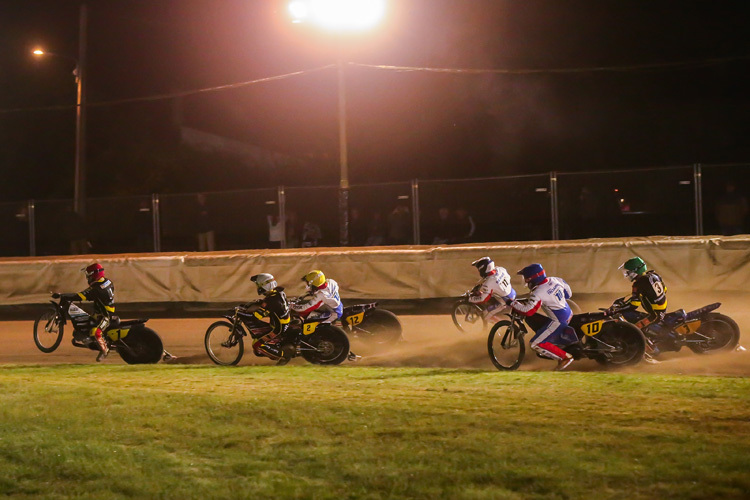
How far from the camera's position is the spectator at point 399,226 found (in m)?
21.7

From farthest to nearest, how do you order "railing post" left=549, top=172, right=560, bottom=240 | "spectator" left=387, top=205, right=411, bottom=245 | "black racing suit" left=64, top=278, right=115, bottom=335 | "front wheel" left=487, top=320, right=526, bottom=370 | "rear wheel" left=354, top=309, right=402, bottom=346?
"spectator" left=387, top=205, right=411, bottom=245 < "railing post" left=549, top=172, right=560, bottom=240 < "black racing suit" left=64, top=278, right=115, bottom=335 < "rear wheel" left=354, top=309, right=402, bottom=346 < "front wheel" left=487, top=320, right=526, bottom=370

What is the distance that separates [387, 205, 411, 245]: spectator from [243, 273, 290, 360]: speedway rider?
9.12 m

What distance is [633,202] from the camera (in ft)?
66.9

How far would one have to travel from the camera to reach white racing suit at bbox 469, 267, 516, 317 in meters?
13.8

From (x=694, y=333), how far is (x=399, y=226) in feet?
35.2

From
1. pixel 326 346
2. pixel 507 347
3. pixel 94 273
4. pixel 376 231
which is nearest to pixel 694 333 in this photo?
pixel 507 347

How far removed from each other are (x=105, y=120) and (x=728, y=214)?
1193 inches

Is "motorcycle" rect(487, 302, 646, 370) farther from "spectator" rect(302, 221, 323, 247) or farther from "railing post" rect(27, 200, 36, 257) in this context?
"railing post" rect(27, 200, 36, 257)

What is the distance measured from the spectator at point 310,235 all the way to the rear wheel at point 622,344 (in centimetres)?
1225

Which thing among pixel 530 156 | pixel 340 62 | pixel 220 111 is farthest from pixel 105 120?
pixel 340 62

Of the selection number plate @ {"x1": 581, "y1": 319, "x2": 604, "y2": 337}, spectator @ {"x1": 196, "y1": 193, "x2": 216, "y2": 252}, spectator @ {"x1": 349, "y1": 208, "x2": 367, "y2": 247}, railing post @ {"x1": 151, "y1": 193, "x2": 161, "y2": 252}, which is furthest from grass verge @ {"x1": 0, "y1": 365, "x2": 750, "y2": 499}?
railing post @ {"x1": 151, "y1": 193, "x2": 161, "y2": 252}

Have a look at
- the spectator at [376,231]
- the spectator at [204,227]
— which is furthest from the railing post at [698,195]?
the spectator at [204,227]

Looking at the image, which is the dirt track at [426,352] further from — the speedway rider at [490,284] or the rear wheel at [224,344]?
the speedway rider at [490,284]

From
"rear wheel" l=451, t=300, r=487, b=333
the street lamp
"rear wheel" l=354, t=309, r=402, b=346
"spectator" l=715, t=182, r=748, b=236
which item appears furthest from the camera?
the street lamp
